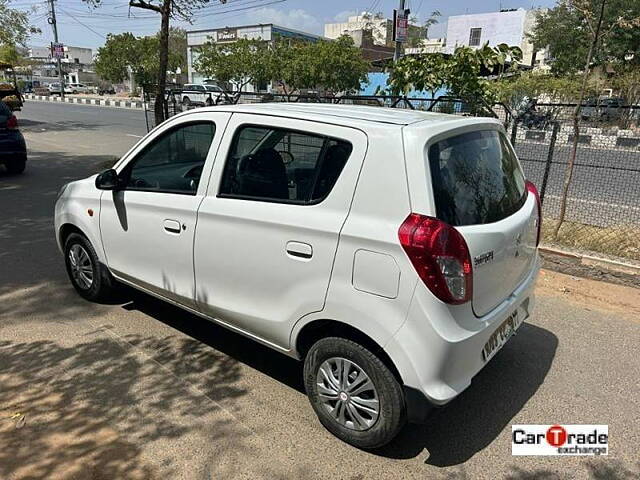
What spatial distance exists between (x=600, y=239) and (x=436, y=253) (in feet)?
14.2

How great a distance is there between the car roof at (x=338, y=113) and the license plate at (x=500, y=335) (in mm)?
1163

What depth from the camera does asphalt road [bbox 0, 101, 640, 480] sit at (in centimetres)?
257

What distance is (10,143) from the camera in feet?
31.3

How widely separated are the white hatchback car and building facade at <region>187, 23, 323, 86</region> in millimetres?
45767

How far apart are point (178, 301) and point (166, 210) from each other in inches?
25.5

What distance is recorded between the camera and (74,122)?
75.0 ft

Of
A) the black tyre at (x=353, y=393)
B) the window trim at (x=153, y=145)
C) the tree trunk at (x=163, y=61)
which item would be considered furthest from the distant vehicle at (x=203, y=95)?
the black tyre at (x=353, y=393)

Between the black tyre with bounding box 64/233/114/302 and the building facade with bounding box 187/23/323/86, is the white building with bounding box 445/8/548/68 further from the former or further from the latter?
the black tyre with bounding box 64/233/114/302

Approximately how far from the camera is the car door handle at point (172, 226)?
3.26 metres

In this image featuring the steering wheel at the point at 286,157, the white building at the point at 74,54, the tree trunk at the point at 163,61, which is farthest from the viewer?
the white building at the point at 74,54

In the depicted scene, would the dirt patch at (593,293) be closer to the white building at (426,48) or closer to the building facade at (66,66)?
the white building at (426,48)

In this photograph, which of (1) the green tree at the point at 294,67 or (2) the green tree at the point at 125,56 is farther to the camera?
(2) the green tree at the point at 125,56

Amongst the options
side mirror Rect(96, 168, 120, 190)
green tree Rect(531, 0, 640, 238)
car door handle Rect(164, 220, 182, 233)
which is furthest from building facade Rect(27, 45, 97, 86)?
car door handle Rect(164, 220, 182, 233)

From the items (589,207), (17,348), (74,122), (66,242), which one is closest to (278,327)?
(17,348)
